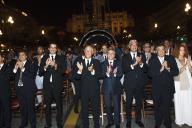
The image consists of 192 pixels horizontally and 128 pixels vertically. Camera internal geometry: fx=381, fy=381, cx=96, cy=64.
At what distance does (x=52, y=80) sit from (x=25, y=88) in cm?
77

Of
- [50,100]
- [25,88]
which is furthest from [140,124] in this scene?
[25,88]

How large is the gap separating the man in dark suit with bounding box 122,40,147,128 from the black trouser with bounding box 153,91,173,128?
1.71 ft

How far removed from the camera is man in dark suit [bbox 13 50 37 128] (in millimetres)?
10500

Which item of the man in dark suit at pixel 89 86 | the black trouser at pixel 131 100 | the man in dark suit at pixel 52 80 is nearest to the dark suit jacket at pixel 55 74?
the man in dark suit at pixel 52 80

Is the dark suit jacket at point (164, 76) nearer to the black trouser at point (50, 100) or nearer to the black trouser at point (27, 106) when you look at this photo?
the black trouser at point (50, 100)

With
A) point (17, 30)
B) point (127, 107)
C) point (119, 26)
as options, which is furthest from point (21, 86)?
point (119, 26)

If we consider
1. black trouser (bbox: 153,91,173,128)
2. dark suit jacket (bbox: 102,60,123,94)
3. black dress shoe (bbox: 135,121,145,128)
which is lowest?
black dress shoe (bbox: 135,121,145,128)

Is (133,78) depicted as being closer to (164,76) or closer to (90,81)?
(164,76)

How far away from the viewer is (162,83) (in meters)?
10.2

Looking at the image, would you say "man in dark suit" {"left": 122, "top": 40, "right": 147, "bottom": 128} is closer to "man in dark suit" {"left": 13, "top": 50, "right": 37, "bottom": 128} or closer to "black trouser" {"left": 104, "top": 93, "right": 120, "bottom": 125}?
"black trouser" {"left": 104, "top": 93, "right": 120, "bottom": 125}

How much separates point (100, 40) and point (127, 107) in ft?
78.2

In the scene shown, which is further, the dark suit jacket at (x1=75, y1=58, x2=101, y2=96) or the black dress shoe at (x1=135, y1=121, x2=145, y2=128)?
the black dress shoe at (x1=135, y1=121, x2=145, y2=128)

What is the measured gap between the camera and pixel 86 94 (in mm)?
10156

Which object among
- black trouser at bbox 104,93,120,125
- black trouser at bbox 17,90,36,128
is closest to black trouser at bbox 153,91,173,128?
black trouser at bbox 104,93,120,125
